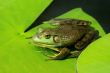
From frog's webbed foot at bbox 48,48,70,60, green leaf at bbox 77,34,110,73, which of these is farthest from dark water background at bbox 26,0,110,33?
green leaf at bbox 77,34,110,73

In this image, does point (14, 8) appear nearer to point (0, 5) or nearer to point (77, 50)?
point (0, 5)

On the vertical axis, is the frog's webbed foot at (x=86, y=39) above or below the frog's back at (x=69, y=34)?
below

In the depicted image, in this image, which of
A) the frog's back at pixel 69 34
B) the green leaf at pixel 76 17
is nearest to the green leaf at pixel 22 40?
the green leaf at pixel 76 17

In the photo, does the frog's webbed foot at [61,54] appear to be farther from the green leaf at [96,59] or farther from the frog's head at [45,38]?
the green leaf at [96,59]

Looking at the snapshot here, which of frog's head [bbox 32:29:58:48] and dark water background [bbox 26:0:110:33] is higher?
frog's head [bbox 32:29:58:48]

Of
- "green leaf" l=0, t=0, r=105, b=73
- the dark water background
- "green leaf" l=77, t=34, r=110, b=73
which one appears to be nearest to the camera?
"green leaf" l=77, t=34, r=110, b=73

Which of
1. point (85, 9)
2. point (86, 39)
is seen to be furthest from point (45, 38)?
point (85, 9)

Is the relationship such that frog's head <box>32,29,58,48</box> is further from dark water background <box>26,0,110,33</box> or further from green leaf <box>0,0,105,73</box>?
dark water background <box>26,0,110,33</box>
